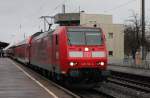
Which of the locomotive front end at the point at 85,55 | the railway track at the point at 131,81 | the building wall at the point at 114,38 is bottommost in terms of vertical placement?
the railway track at the point at 131,81

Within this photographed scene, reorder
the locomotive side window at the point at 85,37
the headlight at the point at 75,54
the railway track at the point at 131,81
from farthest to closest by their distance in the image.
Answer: the railway track at the point at 131,81, the locomotive side window at the point at 85,37, the headlight at the point at 75,54

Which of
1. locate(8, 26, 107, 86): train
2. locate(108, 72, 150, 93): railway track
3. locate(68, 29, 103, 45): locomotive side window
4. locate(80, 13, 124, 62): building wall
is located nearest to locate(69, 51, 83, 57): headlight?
locate(8, 26, 107, 86): train

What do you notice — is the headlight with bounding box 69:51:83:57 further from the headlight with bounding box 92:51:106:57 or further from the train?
the headlight with bounding box 92:51:106:57

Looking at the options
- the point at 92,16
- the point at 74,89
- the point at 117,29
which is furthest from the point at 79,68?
the point at 92,16

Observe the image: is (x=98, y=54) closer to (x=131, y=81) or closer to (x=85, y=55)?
(x=85, y=55)

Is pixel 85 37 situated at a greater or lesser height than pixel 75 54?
greater

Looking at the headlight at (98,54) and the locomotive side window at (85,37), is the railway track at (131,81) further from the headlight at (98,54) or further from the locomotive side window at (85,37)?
the locomotive side window at (85,37)

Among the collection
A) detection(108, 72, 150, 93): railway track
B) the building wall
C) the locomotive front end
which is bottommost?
detection(108, 72, 150, 93): railway track

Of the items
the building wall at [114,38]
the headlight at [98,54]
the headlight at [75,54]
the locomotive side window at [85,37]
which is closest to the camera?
the headlight at [75,54]

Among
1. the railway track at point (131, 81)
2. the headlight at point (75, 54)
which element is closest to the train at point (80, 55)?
the headlight at point (75, 54)

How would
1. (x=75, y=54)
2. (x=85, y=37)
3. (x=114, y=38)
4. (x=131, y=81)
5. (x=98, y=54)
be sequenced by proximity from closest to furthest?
(x=75, y=54) → (x=98, y=54) → (x=85, y=37) → (x=131, y=81) → (x=114, y=38)

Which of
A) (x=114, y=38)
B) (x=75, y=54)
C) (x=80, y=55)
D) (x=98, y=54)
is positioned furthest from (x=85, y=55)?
(x=114, y=38)

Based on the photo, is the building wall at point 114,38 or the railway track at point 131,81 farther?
the building wall at point 114,38

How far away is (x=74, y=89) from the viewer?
72.0 ft
